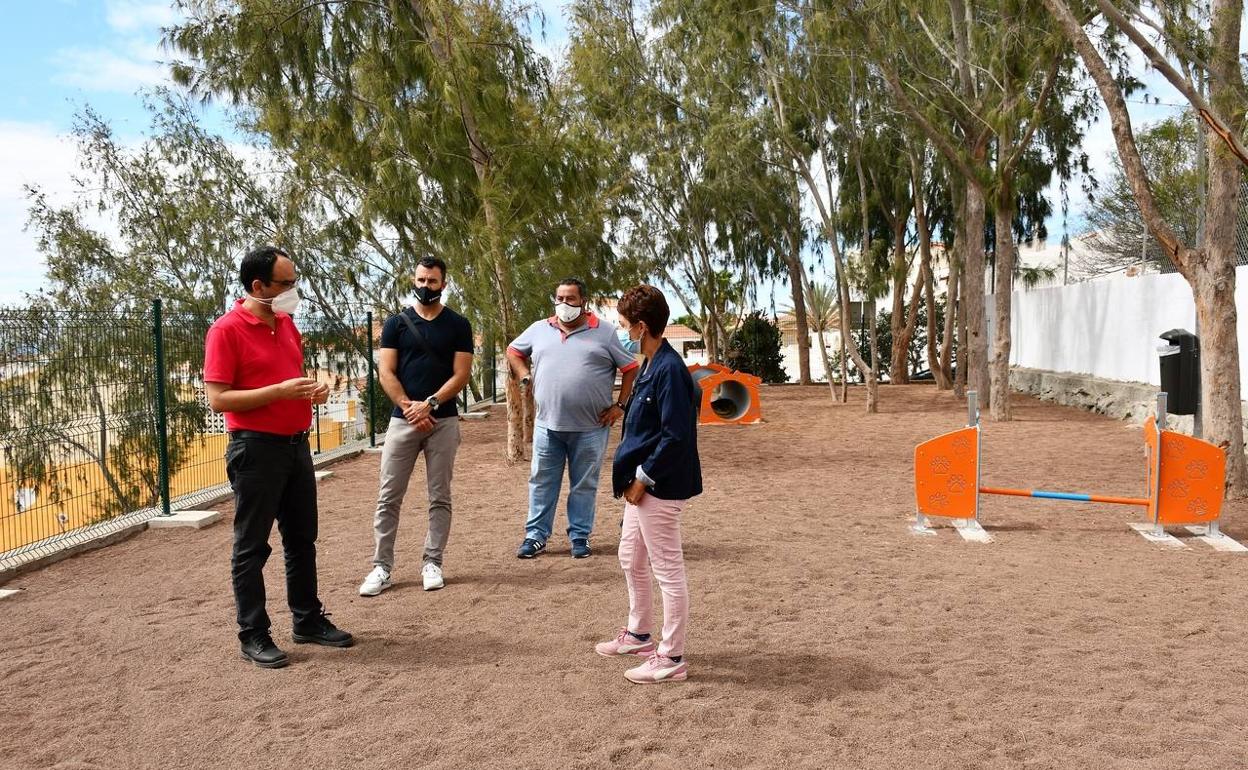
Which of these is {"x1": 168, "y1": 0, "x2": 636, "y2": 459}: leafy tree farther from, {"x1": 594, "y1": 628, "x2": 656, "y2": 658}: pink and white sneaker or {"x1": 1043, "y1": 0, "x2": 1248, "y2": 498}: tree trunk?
{"x1": 594, "y1": 628, "x2": 656, "y2": 658}: pink and white sneaker

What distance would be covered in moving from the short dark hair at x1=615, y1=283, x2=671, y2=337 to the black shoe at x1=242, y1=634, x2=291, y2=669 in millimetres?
2105

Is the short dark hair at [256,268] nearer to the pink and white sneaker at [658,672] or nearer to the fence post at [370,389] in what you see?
the pink and white sneaker at [658,672]

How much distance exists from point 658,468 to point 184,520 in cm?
555

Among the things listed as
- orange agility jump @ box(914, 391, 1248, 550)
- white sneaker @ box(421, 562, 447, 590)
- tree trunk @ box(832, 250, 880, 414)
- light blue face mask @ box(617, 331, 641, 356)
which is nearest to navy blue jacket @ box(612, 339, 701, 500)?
light blue face mask @ box(617, 331, 641, 356)

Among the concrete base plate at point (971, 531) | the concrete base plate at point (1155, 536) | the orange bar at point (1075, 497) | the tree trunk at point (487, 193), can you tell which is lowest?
the concrete base plate at point (1155, 536)

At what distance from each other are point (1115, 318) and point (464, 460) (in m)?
11.8

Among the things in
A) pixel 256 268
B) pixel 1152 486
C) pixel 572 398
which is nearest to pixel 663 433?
pixel 256 268

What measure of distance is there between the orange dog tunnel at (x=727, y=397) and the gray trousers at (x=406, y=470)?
10818 mm

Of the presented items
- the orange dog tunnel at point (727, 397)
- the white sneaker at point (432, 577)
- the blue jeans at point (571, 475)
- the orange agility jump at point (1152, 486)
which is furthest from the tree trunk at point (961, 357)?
the white sneaker at point (432, 577)

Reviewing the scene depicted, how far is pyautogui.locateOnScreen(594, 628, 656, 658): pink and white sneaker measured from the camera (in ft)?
14.8

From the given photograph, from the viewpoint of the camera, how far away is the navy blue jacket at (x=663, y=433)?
158 inches

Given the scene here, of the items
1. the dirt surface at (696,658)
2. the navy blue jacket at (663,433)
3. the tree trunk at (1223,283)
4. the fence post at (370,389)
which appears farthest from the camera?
the fence post at (370,389)

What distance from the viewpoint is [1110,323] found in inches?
716

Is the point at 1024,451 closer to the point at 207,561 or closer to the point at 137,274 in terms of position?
the point at 207,561
